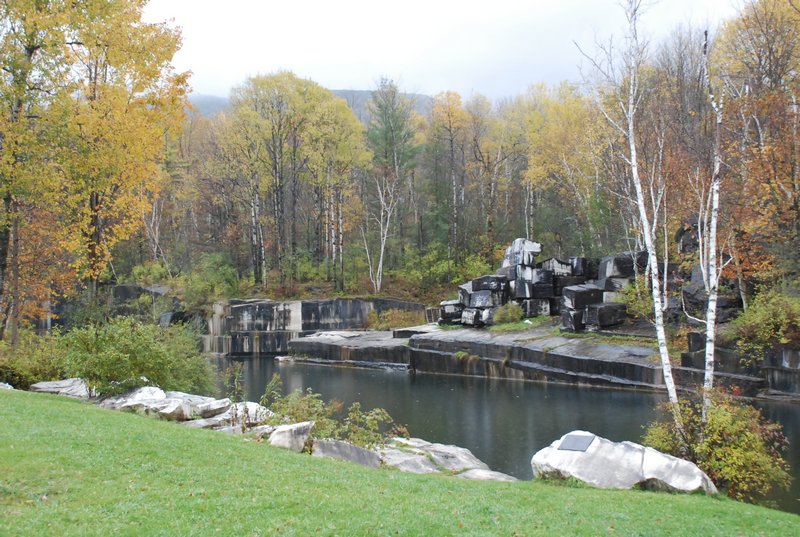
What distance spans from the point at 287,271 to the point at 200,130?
79.2ft

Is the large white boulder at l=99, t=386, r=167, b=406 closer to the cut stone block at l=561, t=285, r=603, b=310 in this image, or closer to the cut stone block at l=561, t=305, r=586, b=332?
the cut stone block at l=561, t=305, r=586, b=332

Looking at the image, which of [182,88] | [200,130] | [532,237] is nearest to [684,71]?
[532,237]

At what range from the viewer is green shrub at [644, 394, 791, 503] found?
28.5 feet

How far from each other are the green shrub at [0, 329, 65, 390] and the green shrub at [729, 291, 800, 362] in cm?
1732

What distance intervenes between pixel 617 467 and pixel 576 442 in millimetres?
783

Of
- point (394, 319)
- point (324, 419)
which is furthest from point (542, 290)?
point (324, 419)

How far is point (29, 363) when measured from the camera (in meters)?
13.6

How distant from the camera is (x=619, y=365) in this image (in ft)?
64.8

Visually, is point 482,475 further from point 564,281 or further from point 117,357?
point 564,281

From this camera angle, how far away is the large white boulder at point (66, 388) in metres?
12.6

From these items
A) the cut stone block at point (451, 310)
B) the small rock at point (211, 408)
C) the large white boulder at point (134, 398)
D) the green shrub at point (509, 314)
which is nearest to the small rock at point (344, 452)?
the small rock at point (211, 408)

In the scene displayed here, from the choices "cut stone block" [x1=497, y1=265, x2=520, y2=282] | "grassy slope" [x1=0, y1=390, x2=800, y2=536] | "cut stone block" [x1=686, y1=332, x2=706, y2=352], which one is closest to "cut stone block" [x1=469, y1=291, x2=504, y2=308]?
"cut stone block" [x1=497, y1=265, x2=520, y2=282]

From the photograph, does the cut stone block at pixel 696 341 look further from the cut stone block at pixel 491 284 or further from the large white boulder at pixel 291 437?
the large white boulder at pixel 291 437

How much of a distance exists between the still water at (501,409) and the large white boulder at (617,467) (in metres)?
1.89
